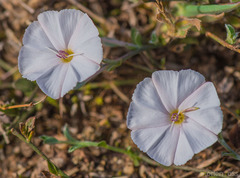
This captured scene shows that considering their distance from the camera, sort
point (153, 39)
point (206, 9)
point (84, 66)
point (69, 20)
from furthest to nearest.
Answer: point (153, 39) → point (206, 9) → point (69, 20) → point (84, 66)

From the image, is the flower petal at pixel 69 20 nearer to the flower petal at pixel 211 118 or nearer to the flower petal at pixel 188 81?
A: the flower petal at pixel 188 81

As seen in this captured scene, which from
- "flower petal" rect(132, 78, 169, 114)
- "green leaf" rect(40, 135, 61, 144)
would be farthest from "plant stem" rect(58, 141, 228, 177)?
"flower petal" rect(132, 78, 169, 114)

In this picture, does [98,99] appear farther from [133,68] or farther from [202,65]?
[202,65]

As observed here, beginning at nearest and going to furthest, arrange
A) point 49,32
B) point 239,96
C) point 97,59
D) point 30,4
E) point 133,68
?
point 97,59 < point 49,32 < point 239,96 < point 133,68 < point 30,4

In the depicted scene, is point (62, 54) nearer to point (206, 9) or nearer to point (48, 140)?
point (48, 140)

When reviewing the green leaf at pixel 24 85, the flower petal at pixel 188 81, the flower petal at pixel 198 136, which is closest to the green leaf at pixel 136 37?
the flower petal at pixel 188 81

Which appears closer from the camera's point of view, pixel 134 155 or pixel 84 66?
pixel 84 66

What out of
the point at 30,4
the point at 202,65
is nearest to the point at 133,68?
the point at 202,65

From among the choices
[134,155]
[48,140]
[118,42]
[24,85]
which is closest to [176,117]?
[134,155]
